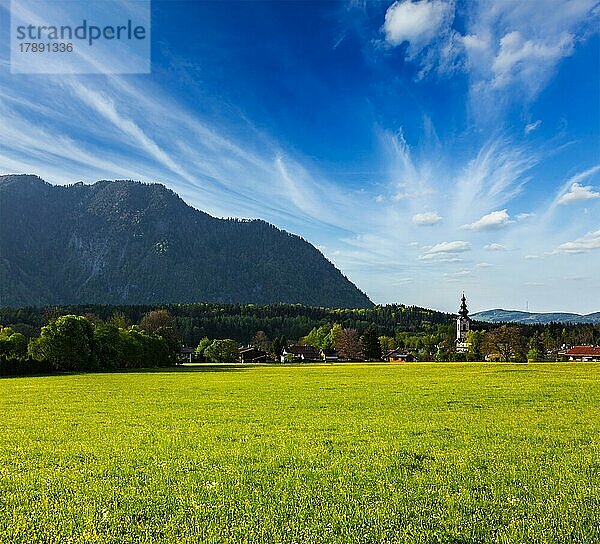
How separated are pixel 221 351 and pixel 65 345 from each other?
52.6m

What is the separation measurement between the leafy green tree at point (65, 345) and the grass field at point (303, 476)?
5342 centimetres

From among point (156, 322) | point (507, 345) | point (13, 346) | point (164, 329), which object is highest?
point (156, 322)

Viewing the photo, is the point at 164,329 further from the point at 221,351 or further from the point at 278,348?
the point at 278,348

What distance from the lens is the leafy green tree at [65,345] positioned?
242ft

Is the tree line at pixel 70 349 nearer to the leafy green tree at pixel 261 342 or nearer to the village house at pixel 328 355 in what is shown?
the village house at pixel 328 355

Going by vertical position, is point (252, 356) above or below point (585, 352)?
below

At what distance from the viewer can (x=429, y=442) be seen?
16.8m

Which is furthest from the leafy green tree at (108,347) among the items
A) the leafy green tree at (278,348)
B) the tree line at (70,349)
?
the leafy green tree at (278,348)

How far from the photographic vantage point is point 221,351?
12394cm

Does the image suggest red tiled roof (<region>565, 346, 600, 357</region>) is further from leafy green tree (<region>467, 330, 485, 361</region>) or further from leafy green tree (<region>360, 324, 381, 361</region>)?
leafy green tree (<region>360, 324, 381, 361</region>)

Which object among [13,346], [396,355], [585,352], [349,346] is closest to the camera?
[13,346]

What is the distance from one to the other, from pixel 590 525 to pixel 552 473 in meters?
3.81

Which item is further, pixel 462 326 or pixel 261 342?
pixel 261 342

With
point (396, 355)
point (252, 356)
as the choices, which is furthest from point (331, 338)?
point (252, 356)
